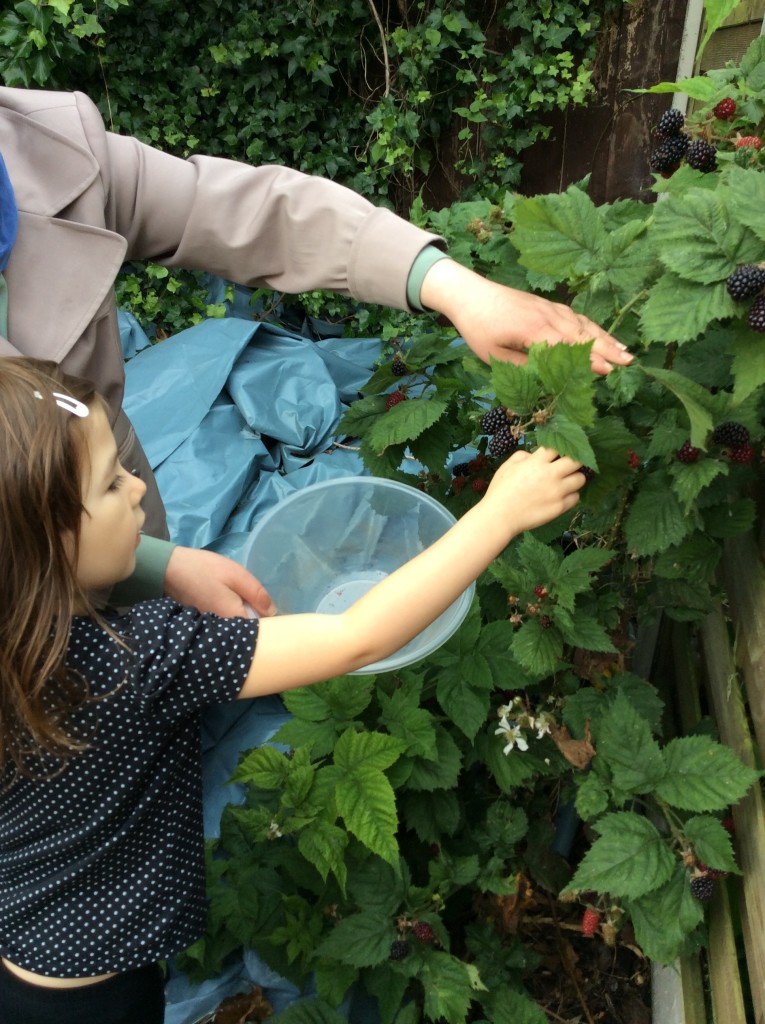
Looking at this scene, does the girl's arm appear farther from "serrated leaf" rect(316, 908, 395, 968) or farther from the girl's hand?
"serrated leaf" rect(316, 908, 395, 968)

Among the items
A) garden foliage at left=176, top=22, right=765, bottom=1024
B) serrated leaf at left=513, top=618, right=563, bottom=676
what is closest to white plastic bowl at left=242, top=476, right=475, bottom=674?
garden foliage at left=176, top=22, right=765, bottom=1024

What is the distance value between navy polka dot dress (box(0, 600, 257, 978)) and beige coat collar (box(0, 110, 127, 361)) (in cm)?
48

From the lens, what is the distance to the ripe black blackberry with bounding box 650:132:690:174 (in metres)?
1.04

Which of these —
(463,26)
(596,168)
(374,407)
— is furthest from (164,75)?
(374,407)

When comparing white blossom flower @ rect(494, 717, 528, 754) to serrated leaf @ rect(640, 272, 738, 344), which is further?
white blossom flower @ rect(494, 717, 528, 754)

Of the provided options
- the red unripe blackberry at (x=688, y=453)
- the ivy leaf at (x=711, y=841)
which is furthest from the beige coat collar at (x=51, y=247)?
the ivy leaf at (x=711, y=841)

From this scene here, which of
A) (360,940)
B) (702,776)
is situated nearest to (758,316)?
(702,776)

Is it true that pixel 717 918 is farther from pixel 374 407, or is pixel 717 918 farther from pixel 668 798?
pixel 374 407

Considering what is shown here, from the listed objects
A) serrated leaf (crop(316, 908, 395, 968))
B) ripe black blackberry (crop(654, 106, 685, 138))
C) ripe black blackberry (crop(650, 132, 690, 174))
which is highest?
ripe black blackberry (crop(654, 106, 685, 138))

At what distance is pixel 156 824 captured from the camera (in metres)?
1.12

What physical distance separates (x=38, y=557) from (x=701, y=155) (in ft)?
2.84

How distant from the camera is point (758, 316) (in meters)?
0.77

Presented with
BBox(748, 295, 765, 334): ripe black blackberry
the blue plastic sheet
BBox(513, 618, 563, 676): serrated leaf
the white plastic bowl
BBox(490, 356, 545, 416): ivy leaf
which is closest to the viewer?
BBox(748, 295, 765, 334): ripe black blackberry

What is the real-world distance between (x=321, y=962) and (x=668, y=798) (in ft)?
2.31
